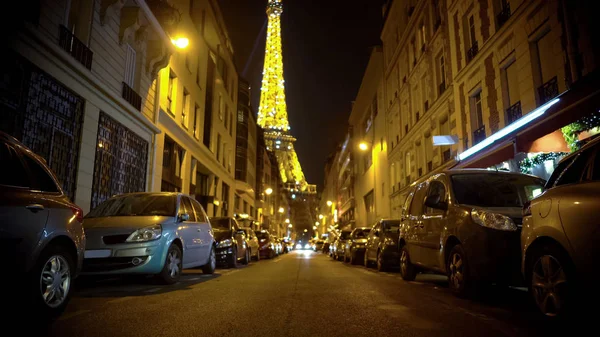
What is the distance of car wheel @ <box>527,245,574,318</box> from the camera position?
157 inches

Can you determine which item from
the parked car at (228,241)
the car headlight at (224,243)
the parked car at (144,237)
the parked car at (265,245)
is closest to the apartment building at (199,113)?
the parked car at (228,241)

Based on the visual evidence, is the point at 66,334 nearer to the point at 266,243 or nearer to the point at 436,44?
the point at 266,243

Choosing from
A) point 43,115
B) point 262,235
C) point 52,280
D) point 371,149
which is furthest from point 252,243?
point 371,149

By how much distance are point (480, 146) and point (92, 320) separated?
13738 mm

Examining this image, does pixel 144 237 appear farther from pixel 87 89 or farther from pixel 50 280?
pixel 87 89

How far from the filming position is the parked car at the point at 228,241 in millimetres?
13633

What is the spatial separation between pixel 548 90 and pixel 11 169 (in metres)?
12.9

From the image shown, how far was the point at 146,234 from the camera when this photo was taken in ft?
24.1

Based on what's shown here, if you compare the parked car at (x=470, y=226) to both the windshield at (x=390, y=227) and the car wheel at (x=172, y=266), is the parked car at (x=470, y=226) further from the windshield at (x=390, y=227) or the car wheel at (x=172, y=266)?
the car wheel at (x=172, y=266)

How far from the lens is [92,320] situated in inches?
175

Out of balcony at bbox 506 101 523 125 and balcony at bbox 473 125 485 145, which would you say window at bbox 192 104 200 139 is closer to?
balcony at bbox 473 125 485 145

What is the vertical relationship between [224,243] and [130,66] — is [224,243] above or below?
below

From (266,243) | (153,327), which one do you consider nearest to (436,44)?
(266,243)

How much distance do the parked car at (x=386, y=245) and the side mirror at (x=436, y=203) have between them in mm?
4624
